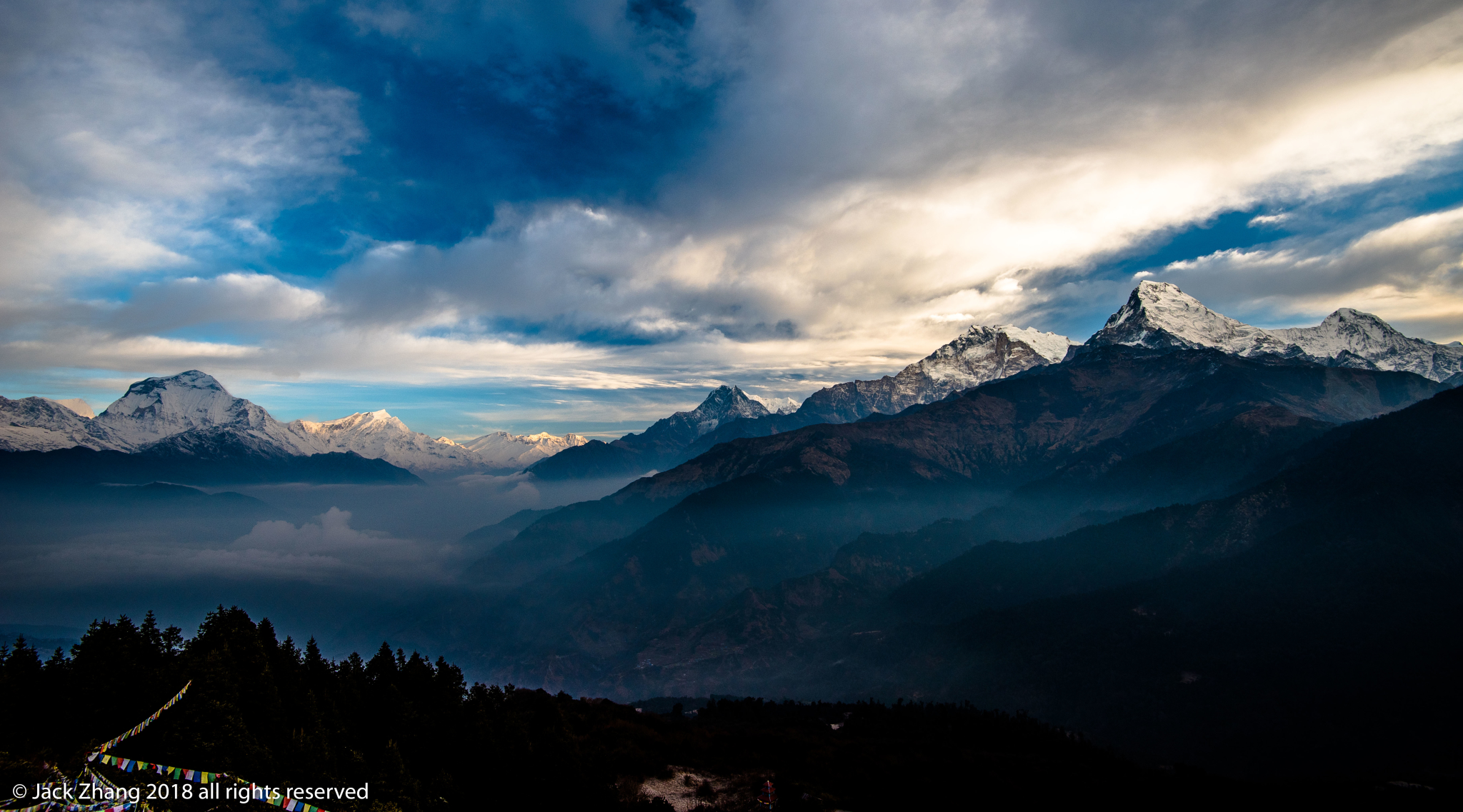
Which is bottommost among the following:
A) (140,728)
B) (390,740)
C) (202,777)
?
(390,740)

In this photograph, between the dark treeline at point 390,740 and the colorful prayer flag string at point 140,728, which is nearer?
the colorful prayer flag string at point 140,728

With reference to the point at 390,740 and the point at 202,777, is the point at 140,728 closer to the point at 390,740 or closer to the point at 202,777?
the point at 202,777

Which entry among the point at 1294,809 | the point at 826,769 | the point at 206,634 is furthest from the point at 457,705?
the point at 1294,809

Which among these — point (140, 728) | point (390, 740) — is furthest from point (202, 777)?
point (390, 740)

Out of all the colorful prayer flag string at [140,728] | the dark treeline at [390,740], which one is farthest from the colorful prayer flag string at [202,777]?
the dark treeline at [390,740]

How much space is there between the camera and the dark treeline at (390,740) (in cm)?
5719

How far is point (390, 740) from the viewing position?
6394 cm

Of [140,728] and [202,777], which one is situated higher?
[140,728]

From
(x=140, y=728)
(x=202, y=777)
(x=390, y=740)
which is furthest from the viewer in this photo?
(x=390, y=740)

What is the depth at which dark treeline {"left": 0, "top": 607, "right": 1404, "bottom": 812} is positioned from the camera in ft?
188

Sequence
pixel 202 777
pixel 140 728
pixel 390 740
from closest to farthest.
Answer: pixel 202 777
pixel 140 728
pixel 390 740

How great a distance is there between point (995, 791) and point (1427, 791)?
107976 millimetres

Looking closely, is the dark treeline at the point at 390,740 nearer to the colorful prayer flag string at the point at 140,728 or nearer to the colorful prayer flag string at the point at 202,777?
the colorful prayer flag string at the point at 140,728

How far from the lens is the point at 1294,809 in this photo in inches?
4914
